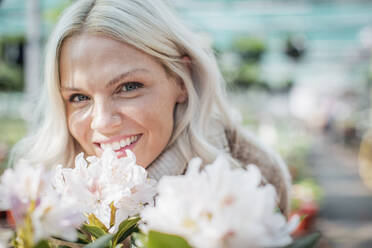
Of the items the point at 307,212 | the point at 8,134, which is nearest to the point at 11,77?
the point at 8,134

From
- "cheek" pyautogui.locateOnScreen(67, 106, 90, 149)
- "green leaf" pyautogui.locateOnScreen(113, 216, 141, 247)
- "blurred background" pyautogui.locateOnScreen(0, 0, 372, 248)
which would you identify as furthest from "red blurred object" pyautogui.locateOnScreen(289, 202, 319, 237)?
"green leaf" pyautogui.locateOnScreen(113, 216, 141, 247)

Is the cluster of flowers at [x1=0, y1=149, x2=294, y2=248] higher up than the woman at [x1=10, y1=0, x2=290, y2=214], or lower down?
lower down

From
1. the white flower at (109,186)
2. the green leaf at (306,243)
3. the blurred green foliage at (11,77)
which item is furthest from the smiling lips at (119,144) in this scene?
the blurred green foliage at (11,77)

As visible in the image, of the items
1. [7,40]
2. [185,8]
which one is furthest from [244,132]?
[185,8]

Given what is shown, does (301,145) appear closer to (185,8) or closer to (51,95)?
(185,8)

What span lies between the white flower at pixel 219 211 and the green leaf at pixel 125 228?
0.51ft

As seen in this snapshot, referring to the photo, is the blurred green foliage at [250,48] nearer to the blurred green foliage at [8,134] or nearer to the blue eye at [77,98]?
the blurred green foliage at [8,134]

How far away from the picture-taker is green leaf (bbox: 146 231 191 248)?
0.53m

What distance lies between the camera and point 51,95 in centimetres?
107

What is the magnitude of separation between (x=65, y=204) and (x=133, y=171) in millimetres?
161

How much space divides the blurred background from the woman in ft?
4.24

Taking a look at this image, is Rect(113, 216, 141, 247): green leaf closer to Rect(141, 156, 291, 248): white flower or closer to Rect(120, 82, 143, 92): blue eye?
Rect(141, 156, 291, 248): white flower

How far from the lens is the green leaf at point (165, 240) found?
53 centimetres

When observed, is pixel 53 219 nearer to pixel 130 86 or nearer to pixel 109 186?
pixel 109 186
